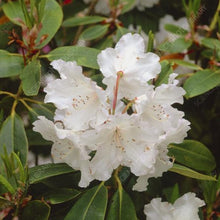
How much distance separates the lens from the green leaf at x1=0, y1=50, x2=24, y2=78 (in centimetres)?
131

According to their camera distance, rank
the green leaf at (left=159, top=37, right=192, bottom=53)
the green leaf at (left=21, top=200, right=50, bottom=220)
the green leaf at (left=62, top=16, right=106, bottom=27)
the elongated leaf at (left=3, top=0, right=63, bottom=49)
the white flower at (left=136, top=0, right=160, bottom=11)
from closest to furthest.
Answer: the green leaf at (left=21, top=200, right=50, bottom=220)
the elongated leaf at (left=3, top=0, right=63, bottom=49)
the green leaf at (left=159, top=37, right=192, bottom=53)
the green leaf at (left=62, top=16, right=106, bottom=27)
the white flower at (left=136, top=0, right=160, bottom=11)

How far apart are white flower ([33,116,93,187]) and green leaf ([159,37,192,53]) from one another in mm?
546

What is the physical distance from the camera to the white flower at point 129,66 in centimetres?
108

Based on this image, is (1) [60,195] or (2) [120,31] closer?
(1) [60,195]

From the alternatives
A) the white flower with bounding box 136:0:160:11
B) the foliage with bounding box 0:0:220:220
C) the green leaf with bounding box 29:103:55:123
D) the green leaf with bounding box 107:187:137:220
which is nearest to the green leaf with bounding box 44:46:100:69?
the foliage with bounding box 0:0:220:220

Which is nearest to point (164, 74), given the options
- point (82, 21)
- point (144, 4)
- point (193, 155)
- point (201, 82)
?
point (201, 82)

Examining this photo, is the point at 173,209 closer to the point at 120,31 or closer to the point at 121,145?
the point at 121,145

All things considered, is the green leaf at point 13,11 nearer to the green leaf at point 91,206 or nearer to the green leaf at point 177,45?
the green leaf at point 177,45

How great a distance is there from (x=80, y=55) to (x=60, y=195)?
389 millimetres

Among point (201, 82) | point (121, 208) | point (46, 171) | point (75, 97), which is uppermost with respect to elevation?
point (75, 97)

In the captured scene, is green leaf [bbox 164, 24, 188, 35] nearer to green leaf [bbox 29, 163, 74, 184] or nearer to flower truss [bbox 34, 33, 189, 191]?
flower truss [bbox 34, 33, 189, 191]

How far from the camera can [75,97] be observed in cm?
112

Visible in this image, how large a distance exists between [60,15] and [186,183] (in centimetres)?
74

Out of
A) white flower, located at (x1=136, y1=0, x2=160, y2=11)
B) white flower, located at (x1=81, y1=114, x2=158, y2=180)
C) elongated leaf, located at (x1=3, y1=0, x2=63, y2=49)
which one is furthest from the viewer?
white flower, located at (x1=136, y1=0, x2=160, y2=11)
